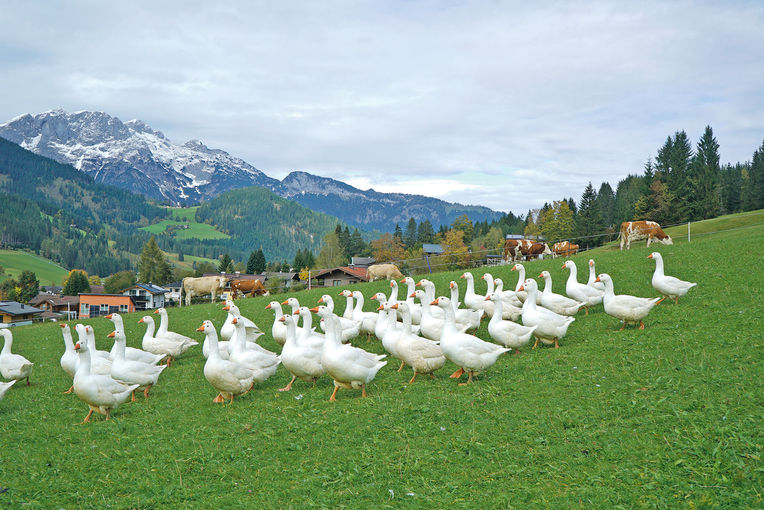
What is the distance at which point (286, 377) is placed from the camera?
45.3 feet

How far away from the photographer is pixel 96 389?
412 inches

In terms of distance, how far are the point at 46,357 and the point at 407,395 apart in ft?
56.4

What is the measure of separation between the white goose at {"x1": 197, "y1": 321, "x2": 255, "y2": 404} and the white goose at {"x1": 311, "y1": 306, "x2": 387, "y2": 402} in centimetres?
203

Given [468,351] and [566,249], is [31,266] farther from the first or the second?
[468,351]

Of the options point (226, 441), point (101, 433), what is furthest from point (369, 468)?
point (101, 433)

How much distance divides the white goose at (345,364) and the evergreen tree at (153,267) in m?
121

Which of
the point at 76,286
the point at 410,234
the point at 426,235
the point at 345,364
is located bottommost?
the point at 76,286

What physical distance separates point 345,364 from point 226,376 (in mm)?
2720

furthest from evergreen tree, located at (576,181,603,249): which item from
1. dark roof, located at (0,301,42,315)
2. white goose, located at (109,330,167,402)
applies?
dark roof, located at (0,301,42,315)

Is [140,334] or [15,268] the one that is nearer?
[140,334]

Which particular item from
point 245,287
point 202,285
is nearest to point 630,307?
point 245,287

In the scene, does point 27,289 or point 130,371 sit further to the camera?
point 27,289

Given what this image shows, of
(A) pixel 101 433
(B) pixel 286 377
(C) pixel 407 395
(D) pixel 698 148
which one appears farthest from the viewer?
(D) pixel 698 148

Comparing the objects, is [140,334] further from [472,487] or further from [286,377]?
[472,487]
